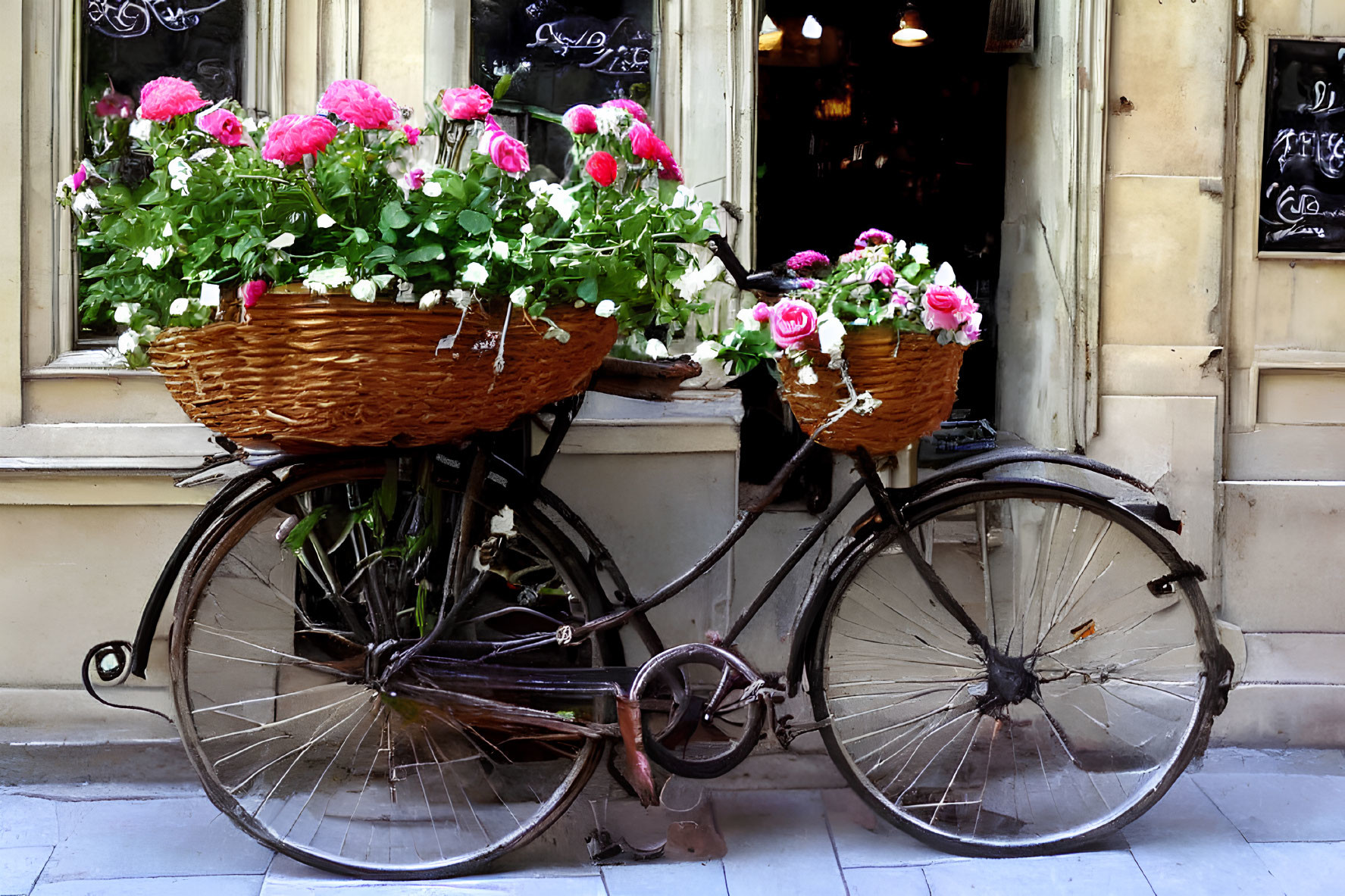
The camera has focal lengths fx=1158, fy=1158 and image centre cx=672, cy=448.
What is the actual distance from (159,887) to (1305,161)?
14.2ft

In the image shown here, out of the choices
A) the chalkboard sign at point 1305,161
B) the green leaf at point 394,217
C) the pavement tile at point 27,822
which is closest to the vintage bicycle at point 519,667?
the pavement tile at point 27,822

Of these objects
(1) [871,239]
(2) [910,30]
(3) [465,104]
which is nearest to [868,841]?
(1) [871,239]

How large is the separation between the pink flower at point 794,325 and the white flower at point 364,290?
3.03 ft

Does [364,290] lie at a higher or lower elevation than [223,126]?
lower

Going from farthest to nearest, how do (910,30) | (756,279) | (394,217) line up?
1. (910,30)
2. (756,279)
3. (394,217)

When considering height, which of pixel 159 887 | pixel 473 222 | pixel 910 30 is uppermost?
pixel 910 30

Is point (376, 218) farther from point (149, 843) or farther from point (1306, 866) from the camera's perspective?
point (1306, 866)

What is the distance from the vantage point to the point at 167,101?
8.65 ft

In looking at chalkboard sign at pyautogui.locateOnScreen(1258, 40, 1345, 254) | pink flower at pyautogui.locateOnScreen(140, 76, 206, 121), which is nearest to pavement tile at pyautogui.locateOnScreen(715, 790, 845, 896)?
pink flower at pyautogui.locateOnScreen(140, 76, 206, 121)

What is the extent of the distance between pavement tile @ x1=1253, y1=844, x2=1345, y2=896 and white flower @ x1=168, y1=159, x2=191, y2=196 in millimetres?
3332

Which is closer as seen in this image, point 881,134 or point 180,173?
point 180,173

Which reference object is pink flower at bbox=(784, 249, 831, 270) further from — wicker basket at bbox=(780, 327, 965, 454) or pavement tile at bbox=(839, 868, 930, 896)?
pavement tile at bbox=(839, 868, 930, 896)

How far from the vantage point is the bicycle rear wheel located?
311 cm

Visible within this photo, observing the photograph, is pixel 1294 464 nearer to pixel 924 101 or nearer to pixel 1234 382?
pixel 1234 382
